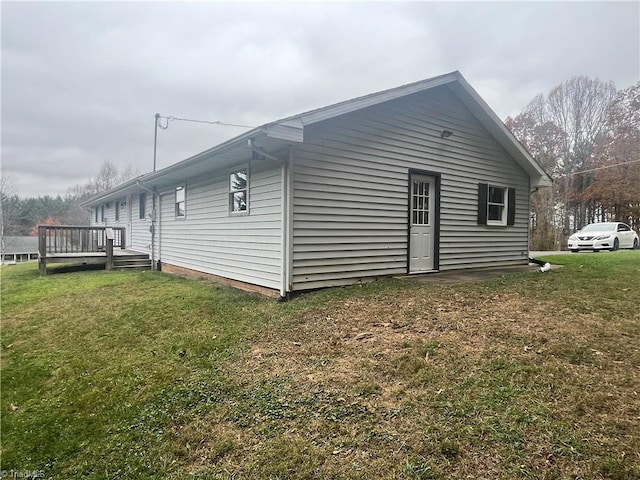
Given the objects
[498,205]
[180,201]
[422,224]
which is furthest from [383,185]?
[180,201]

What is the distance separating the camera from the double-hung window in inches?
372

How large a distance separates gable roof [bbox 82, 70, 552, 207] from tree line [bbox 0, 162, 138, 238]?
103 feet

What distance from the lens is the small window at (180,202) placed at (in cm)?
1076

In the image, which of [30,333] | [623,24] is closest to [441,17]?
[623,24]

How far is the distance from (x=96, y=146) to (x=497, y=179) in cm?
4248

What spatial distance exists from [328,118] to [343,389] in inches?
177

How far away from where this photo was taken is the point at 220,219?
859cm

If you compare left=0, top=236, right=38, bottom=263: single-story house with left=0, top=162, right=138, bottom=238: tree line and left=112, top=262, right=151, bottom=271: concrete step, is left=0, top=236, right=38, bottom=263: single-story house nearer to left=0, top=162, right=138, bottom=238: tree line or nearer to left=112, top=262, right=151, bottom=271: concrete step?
left=0, top=162, right=138, bottom=238: tree line

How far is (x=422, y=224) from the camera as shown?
827 centimetres

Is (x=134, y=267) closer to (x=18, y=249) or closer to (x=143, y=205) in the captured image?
(x=143, y=205)

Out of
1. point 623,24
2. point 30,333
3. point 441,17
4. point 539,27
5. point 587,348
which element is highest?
point 623,24

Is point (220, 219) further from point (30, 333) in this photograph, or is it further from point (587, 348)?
point (587, 348)

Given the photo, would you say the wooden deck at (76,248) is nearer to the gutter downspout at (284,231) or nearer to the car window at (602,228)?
the gutter downspout at (284,231)

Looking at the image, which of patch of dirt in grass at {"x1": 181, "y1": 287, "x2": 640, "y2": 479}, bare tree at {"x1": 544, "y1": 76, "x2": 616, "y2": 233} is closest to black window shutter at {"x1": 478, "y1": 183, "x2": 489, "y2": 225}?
patch of dirt in grass at {"x1": 181, "y1": 287, "x2": 640, "y2": 479}
